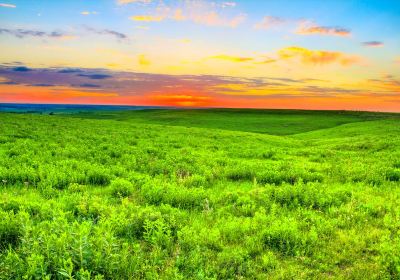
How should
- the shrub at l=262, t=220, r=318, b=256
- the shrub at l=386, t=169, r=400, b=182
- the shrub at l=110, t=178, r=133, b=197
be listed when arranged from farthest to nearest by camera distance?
the shrub at l=386, t=169, r=400, b=182 → the shrub at l=110, t=178, r=133, b=197 → the shrub at l=262, t=220, r=318, b=256

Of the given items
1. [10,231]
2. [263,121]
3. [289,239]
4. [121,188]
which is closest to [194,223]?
[289,239]

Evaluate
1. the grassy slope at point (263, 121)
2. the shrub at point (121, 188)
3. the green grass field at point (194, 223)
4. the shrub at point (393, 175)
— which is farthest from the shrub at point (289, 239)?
the grassy slope at point (263, 121)

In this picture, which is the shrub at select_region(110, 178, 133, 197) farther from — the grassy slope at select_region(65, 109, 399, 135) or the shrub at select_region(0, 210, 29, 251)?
the grassy slope at select_region(65, 109, 399, 135)

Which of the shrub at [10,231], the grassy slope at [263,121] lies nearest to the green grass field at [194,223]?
the shrub at [10,231]

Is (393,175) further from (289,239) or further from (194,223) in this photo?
(194,223)

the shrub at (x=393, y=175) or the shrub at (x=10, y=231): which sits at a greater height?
the shrub at (x=393, y=175)

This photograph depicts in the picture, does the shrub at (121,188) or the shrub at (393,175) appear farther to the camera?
the shrub at (393,175)

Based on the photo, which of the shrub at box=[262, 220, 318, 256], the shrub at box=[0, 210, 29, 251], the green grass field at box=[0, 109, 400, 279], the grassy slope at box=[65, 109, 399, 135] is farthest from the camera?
the grassy slope at box=[65, 109, 399, 135]

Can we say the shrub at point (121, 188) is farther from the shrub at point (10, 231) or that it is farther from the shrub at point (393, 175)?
the shrub at point (393, 175)

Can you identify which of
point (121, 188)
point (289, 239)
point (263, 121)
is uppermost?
point (263, 121)

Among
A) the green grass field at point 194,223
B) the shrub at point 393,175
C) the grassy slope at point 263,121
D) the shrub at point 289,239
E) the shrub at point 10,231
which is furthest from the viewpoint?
the grassy slope at point 263,121

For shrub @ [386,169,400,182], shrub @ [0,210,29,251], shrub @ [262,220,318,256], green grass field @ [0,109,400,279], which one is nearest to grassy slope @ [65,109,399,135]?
shrub @ [386,169,400,182]

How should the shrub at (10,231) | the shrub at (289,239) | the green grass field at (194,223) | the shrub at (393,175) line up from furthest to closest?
1. the shrub at (393,175)
2. the shrub at (289,239)
3. the shrub at (10,231)
4. the green grass field at (194,223)

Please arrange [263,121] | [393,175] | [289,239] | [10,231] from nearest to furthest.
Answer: [10,231] < [289,239] < [393,175] < [263,121]
